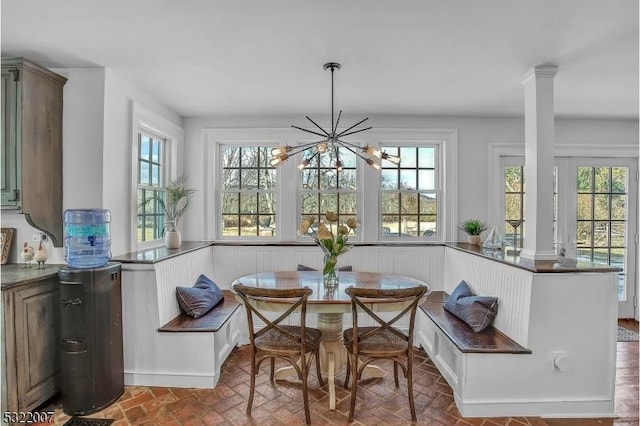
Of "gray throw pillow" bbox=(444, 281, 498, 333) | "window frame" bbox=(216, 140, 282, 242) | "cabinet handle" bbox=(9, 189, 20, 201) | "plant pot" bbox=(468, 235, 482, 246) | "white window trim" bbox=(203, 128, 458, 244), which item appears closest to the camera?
"cabinet handle" bbox=(9, 189, 20, 201)

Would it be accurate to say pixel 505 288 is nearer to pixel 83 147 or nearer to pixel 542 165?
pixel 542 165

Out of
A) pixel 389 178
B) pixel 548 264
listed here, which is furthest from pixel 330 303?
→ pixel 389 178

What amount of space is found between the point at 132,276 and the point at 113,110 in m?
1.40

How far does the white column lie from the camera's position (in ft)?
9.29

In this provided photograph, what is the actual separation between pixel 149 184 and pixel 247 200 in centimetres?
114

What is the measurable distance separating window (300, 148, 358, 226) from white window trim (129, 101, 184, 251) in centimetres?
149

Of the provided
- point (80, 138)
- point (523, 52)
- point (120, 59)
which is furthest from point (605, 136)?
point (80, 138)

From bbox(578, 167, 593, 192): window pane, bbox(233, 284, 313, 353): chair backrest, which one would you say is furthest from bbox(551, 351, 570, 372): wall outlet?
bbox(578, 167, 593, 192): window pane

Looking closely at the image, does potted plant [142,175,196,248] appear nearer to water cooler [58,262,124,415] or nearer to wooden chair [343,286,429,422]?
water cooler [58,262,124,415]

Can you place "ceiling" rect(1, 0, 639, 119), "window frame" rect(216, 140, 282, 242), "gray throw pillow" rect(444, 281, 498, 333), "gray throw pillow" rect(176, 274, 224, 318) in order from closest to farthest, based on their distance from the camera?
"ceiling" rect(1, 0, 639, 119)
"gray throw pillow" rect(444, 281, 498, 333)
"gray throw pillow" rect(176, 274, 224, 318)
"window frame" rect(216, 140, 282, 242)

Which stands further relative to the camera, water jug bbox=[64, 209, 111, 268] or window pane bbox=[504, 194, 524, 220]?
window pane bbox=[504, 194, 524, 220]

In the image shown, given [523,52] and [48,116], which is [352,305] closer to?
[523,52]

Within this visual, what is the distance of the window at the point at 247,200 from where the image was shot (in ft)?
14.7

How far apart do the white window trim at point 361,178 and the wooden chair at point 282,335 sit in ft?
6.26
